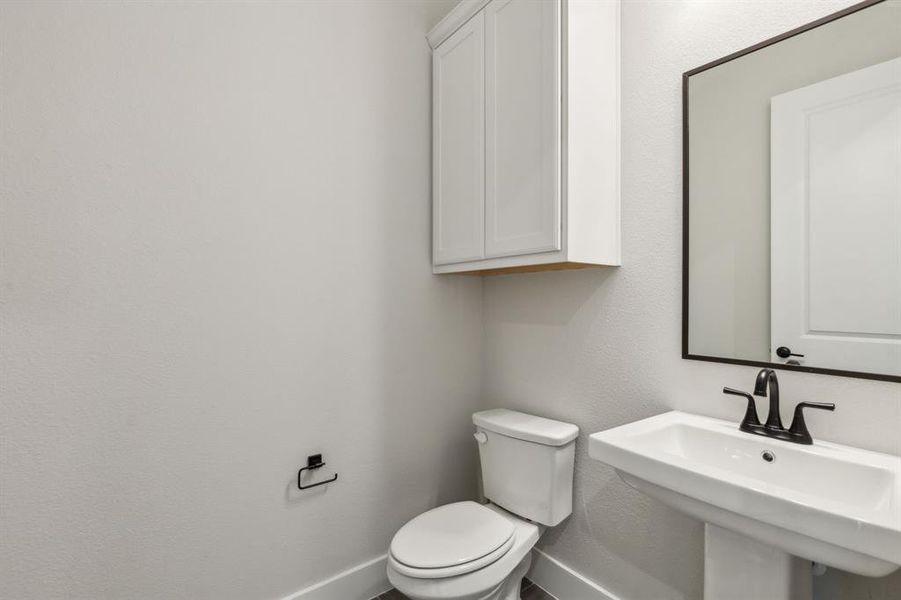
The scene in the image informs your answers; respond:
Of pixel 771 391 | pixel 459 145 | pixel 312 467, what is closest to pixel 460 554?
pixel 312 467

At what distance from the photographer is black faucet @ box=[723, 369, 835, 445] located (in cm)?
106

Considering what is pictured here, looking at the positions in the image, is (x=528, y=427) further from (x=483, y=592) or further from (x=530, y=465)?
(x=483, y=592)

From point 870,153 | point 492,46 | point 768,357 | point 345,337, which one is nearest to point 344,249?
point 345,337

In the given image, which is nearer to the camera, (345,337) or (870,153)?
(870,153)

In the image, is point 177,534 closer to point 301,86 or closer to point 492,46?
point 301,86

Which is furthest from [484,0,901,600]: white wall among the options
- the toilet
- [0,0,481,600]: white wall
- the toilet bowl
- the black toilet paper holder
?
the black toilet paper holder

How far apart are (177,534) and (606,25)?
2.18 metres

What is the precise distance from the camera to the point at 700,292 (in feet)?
4.33

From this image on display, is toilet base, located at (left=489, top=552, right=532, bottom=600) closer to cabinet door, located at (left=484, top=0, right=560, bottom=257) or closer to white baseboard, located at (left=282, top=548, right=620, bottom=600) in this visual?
white baseboard, located at (left=282, top=548, right=620, bottom=600)

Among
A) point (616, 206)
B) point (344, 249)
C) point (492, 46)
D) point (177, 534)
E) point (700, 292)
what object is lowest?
point (177, 534)

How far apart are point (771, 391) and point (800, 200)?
1.69ft

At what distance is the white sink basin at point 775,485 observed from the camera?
725 millimetres

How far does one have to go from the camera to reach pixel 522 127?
1.47 m

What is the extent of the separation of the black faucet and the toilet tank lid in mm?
558
